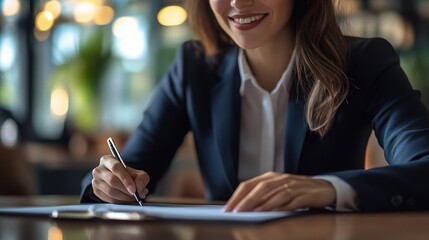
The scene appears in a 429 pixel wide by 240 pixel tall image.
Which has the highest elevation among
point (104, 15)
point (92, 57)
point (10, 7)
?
point (10, 7)

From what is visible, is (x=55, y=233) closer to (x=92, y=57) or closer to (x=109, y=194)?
(x=109, y=194)

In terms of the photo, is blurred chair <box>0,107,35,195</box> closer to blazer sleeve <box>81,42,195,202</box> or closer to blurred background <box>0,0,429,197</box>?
blazer sleeve <box>81,42,195,202</box>

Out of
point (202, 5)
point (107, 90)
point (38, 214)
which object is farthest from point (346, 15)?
point (107, 90)

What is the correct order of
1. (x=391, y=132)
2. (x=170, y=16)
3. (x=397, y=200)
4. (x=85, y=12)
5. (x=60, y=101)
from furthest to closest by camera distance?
(x=170, y=16) < (x=85, y=12) < (x=60, y=101) < (x=391, y=132) < (x=397, y=200)

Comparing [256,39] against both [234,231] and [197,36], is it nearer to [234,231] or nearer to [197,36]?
[197,36]

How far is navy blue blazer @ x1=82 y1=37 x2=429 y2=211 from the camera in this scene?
135 centimetres

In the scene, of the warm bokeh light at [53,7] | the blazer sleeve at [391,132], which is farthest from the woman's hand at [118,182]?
the warm bokeh light at [53,7]

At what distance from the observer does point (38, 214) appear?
1255 millimetres

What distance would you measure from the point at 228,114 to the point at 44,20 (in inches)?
228

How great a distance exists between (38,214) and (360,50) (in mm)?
824

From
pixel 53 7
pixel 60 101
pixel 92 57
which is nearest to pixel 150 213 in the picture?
pixel 92 57

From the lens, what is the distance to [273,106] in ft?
6.07

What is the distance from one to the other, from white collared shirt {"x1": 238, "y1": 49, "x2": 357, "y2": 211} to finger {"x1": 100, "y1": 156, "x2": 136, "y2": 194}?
1.34 feet

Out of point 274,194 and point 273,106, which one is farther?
point 273,106
